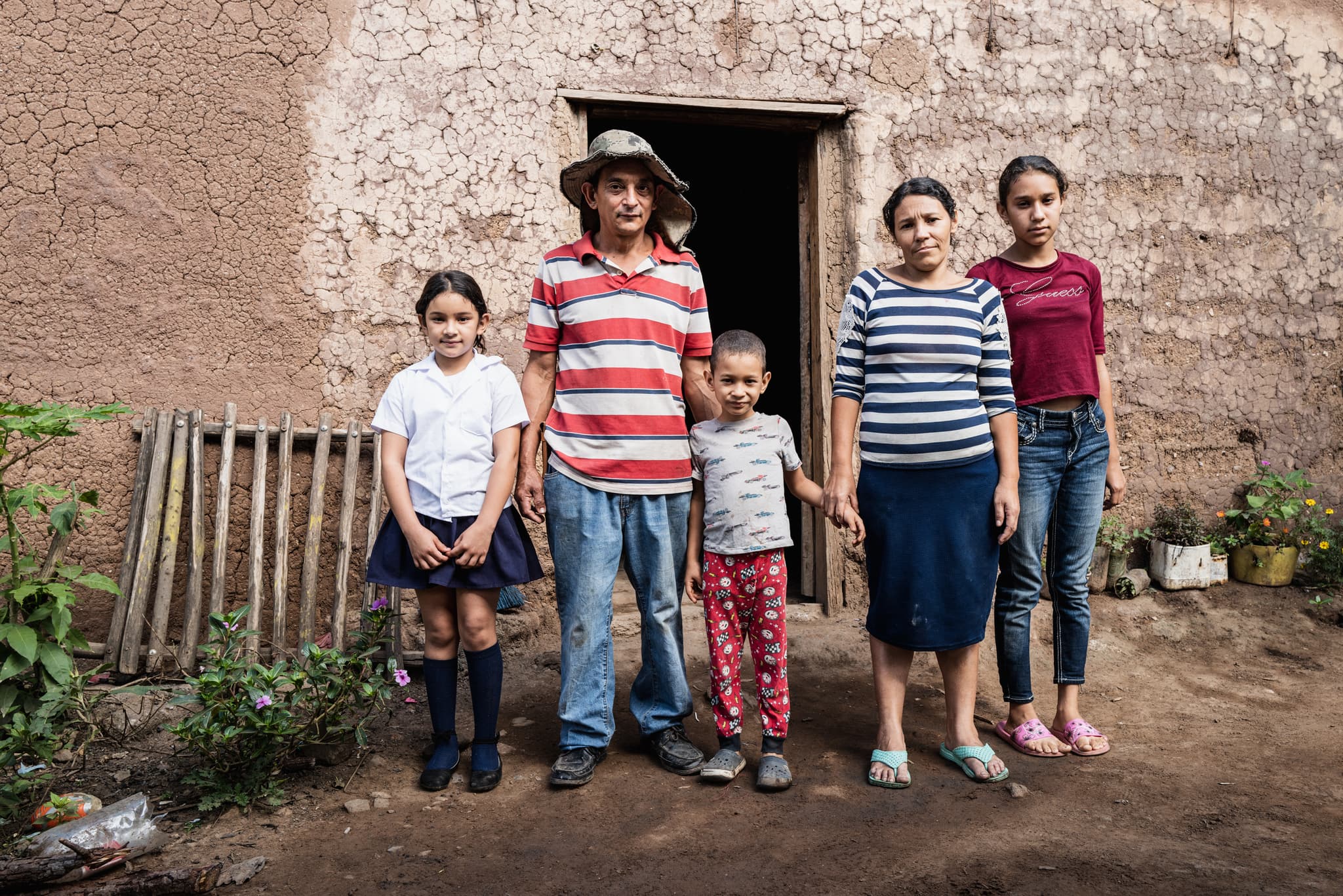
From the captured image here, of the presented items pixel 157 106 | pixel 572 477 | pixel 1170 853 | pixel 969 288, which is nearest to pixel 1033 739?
pixel 1170 853

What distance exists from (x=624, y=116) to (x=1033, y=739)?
9.72 ft

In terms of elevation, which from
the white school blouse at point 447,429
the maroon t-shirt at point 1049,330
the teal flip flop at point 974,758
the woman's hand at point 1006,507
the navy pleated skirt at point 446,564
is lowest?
the teal flip flop at point 974,758

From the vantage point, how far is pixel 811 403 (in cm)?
441

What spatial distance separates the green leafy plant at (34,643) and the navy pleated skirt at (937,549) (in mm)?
2230

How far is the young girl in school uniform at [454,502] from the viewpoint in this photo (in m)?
2.71

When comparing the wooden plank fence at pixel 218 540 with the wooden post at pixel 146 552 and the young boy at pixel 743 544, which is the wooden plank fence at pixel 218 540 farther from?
the young boy at pixel 743 544

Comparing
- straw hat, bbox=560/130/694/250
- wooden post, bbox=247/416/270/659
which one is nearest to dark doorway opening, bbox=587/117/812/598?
straw hat, bbox=560/130/694/250

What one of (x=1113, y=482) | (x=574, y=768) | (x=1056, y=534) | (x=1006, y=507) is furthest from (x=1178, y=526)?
(x=574, y=768)

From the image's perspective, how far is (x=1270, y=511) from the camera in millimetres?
4789

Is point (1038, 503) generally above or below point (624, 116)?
below

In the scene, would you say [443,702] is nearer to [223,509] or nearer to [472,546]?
[472,546]

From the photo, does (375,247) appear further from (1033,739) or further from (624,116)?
(1033,739)

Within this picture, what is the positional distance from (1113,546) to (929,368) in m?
2.40

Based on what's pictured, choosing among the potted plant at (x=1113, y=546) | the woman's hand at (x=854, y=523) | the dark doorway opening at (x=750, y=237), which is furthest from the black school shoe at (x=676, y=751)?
the dark doorway opening at (x=750, y=237)
